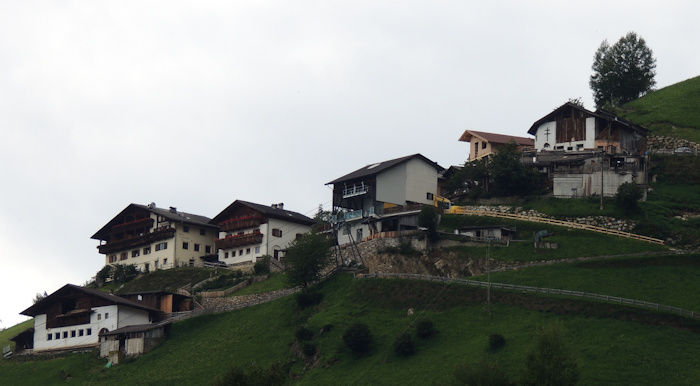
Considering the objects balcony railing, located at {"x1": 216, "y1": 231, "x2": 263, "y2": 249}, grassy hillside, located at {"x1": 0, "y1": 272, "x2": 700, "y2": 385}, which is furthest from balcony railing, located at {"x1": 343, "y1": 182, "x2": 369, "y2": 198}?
grassy hillside, located at {"x1": 0, "y1": 272, "x2": 700, "y2": 385}

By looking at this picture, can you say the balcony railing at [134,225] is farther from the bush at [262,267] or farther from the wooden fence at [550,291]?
the wooden fence at [550,291]

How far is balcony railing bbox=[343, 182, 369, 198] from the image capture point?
114 metres

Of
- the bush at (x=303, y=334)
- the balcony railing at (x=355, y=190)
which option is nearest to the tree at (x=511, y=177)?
the balcony railing at (x=355, y=190)

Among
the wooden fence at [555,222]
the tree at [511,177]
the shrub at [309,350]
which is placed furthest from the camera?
the tree at [511,177]

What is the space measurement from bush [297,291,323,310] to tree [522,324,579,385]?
1321 inches

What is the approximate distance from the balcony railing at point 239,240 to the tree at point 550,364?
194ft

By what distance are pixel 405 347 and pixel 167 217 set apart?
5553cm

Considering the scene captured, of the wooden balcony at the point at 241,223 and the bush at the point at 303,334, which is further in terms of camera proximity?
the wooden balcony at the point at 241,223

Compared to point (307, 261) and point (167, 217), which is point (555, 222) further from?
point (167, 217)

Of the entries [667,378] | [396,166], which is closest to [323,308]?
[396,166]

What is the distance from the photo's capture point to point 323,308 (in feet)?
311

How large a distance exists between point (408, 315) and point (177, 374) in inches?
872

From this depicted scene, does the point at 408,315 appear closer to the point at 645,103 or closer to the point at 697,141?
the point at 697,141

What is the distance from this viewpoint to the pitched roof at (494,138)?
125312mm
